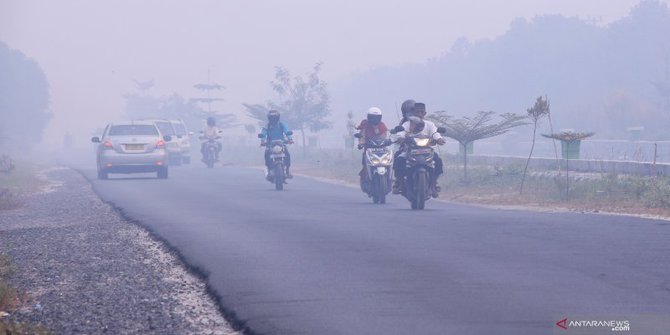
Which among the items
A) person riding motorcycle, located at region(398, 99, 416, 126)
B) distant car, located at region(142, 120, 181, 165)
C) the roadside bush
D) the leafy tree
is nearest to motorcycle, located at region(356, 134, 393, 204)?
person riding motorcycle, located at region(398, 99, 416, 126)

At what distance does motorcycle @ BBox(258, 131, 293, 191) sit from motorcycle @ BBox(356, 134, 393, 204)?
16.6 feet

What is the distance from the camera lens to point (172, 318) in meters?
8.35

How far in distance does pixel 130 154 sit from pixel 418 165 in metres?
14.9

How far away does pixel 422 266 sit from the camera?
10.4 meters

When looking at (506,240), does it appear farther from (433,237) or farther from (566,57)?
(566,57)

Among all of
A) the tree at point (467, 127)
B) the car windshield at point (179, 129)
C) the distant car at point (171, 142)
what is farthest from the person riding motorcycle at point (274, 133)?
the car windshield at point (179, 129)

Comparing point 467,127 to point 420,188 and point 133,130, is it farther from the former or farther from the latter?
point 133,130

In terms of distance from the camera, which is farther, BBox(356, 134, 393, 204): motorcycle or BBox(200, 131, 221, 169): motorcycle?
BBox(200, 131, 221, 169): motorcycle

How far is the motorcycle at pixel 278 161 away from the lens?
24.7 metres

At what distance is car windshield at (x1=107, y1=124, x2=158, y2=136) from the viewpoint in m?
31.8

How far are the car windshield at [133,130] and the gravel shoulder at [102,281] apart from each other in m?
14.0

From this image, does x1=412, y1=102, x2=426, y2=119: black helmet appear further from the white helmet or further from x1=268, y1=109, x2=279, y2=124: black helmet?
x1=268, y1=109, x2=279, y2=124: black helmet

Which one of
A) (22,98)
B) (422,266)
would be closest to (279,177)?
(422,266)

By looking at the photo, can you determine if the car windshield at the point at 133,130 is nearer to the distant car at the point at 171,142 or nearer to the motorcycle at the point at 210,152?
the motorcycle at the point at 210,152
